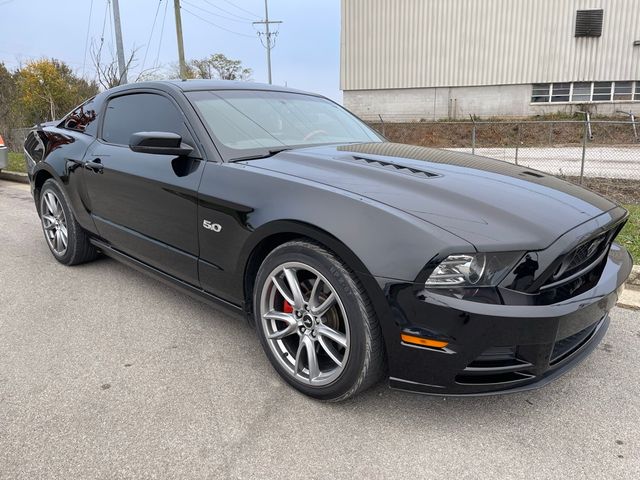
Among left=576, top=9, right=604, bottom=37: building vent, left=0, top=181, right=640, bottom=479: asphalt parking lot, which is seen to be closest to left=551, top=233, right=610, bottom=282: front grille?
left=0, top=181, right=640, bottom=479: asphalt parking lot

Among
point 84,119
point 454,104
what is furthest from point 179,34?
point 454,104

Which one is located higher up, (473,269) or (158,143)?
(158,143)

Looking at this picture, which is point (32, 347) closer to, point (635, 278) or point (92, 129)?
point (92, 129)

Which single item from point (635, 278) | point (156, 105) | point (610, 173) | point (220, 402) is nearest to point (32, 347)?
point (220, 402)

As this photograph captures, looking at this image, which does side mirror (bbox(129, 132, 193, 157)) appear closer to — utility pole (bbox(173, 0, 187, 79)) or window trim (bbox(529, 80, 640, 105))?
utility pole (bbox(173, 0, 187, 79))

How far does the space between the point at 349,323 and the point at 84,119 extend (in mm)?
3268

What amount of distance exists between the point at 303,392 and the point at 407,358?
25.0 inches

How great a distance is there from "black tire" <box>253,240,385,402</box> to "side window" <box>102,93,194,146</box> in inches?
44.0

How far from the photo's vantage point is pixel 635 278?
3.88 m

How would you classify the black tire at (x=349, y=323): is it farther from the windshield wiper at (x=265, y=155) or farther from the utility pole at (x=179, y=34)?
the utility pole at (x=179, y=34)

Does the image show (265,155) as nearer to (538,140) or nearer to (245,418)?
(245,418)

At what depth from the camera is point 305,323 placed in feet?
7.87

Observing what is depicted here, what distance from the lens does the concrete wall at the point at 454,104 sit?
3027 centimetres

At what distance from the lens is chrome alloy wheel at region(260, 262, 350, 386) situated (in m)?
2.28
